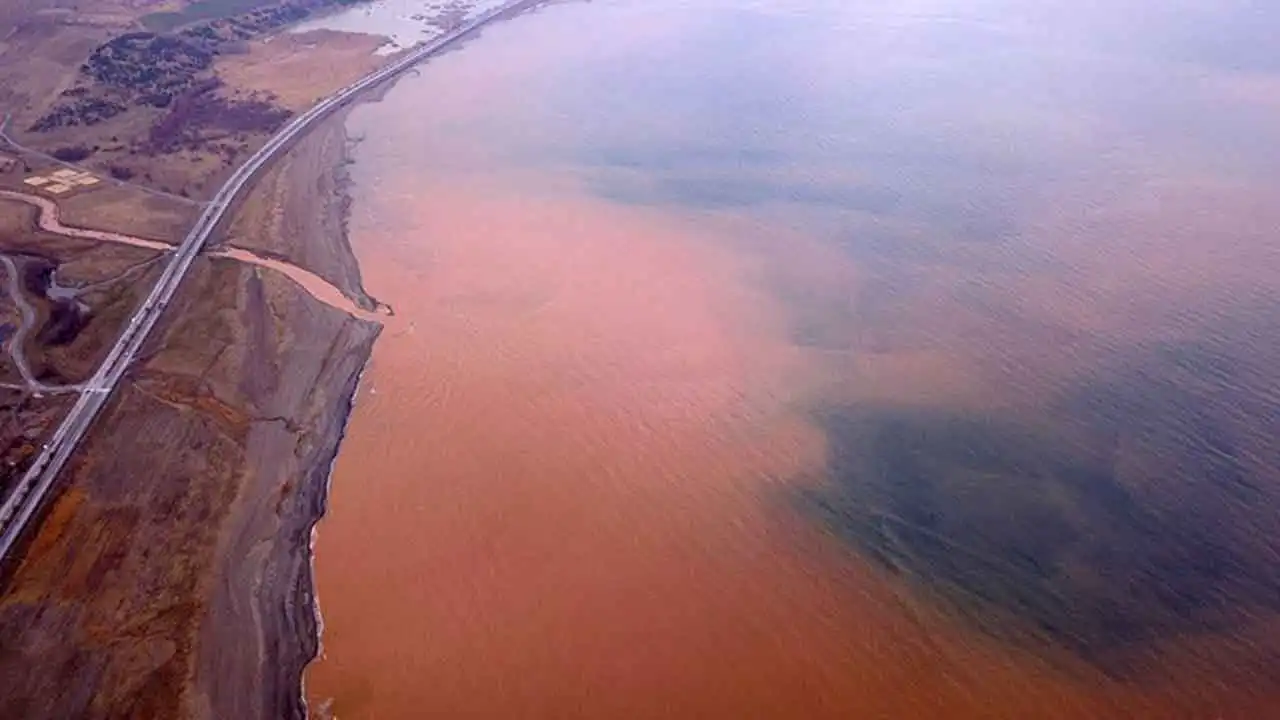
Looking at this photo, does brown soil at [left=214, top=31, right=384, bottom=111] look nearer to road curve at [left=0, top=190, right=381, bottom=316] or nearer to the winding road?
road curve at [left=0, top=190, right=381, bottom=316]

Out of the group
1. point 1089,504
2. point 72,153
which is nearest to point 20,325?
point 72,153

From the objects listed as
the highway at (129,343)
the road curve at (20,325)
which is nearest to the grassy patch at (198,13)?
the highway at (129,343)

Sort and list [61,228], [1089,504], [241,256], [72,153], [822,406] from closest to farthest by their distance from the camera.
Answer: [1089,504], [822,406], [241,256], [61,228], [72,153]

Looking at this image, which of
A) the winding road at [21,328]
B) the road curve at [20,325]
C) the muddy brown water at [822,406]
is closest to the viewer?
the muddy brown water at [822,406]

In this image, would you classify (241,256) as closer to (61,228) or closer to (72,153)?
(61,228)

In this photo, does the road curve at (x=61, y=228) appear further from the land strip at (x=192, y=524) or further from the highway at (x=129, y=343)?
the land strip at (x=192, y=524)

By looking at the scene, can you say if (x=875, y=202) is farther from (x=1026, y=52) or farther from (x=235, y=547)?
(x=235, y=547)

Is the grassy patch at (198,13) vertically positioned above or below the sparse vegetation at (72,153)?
above
